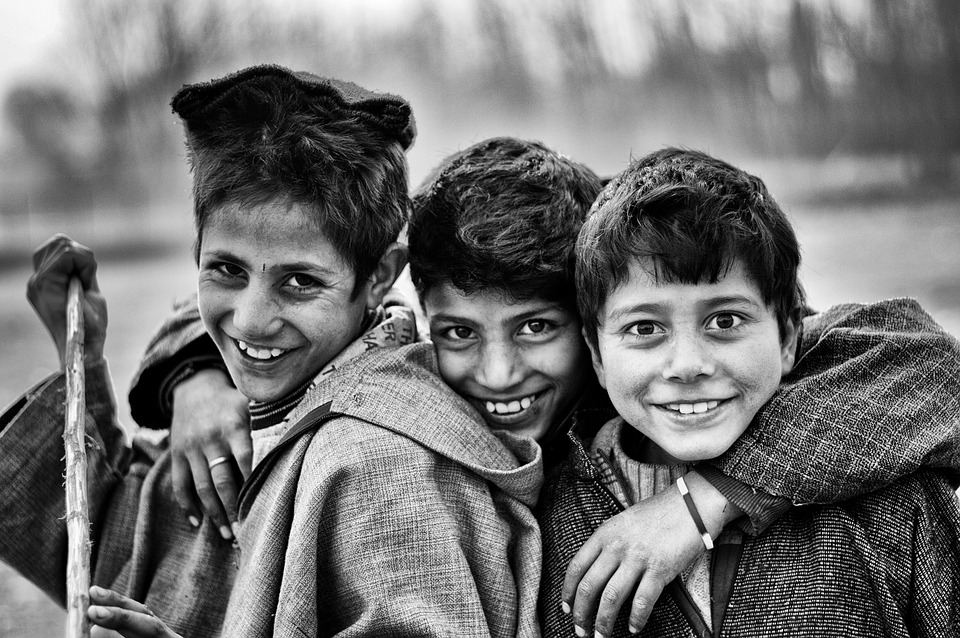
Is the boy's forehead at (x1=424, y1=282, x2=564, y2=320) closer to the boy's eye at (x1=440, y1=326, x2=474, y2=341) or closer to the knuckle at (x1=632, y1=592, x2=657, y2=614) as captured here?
the boy's eye at (x1=440, y1=326, x2=474, y2=341)

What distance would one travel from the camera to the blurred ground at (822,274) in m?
7.69

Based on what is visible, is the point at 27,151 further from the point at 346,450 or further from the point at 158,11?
the point at 346,450

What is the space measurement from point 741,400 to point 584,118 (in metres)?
10.1

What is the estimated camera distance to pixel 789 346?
200cm

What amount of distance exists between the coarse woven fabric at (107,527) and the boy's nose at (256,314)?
0.55 meters

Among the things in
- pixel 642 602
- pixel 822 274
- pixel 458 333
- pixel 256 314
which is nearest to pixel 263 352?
pixel 256 314

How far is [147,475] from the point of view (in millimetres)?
2463

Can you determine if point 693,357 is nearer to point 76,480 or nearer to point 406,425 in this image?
point 406,425

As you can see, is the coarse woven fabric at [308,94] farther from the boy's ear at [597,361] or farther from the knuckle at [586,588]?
the knuckle at [586,588]

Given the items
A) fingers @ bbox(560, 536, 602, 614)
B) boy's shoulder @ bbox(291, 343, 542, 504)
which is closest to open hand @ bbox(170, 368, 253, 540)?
boy's shoulder @ bbox(291, 343, 542, 504)

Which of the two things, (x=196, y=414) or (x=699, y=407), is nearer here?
(x=699, y=407)

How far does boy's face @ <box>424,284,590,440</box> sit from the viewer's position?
210cm

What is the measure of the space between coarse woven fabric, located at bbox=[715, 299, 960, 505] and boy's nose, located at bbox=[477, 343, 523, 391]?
0.48 m

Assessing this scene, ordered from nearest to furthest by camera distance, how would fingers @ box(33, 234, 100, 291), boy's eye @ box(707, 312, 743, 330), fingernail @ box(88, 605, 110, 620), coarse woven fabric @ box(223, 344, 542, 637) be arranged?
1. fingernail @ box(88, 605, 110, 620)
2. coarse woven fabric @ box(223, 344, 542, 637)
3. boy's eye @ box(707, 312, 743, 330)
4. fingers @ box(33, 234, 100, 291)
